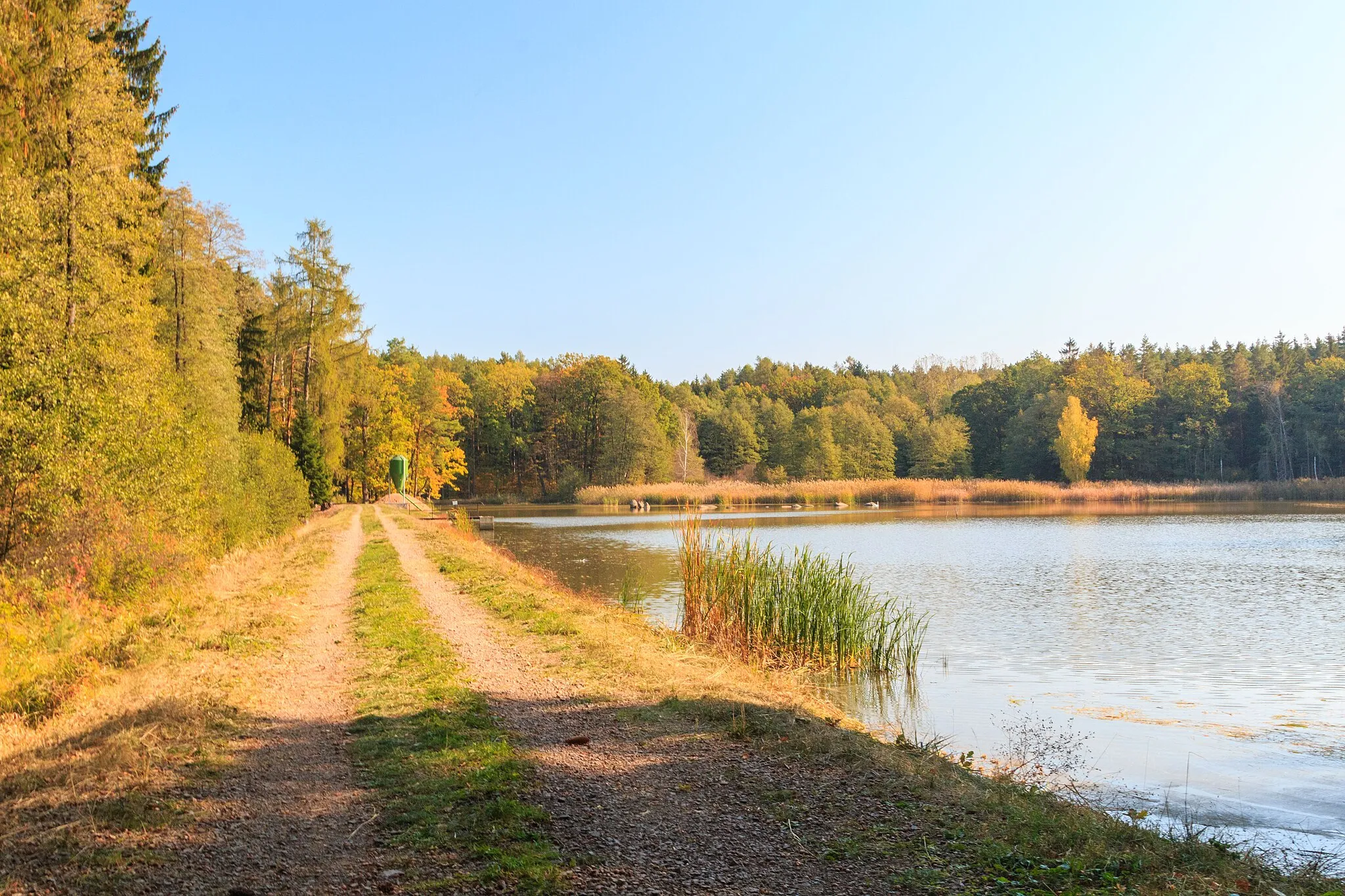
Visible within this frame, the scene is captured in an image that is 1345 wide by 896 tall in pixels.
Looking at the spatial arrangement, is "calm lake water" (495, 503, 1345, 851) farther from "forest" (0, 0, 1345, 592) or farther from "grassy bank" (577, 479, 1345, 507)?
"grassy bank" (577, 479, 1345, 507)

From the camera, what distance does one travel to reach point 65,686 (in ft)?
24.5

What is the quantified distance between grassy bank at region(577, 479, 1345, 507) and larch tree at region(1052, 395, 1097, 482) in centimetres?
1045

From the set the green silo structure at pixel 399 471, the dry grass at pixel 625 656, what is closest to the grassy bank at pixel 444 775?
the dry grass at pixel 625 656

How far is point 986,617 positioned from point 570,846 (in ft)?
39.7

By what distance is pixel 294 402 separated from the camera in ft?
127

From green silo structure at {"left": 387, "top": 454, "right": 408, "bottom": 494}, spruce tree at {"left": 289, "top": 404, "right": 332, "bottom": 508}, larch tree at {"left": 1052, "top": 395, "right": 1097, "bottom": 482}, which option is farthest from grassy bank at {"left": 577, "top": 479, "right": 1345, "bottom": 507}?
spruce tree at {"left": 289, "top": 404, "right": 332, "bottom": 508}

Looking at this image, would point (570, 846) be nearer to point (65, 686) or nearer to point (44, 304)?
point (65, 686)

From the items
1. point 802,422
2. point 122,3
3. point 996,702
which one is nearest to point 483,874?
point 996,702

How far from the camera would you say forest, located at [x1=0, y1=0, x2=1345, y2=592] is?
1247 cm

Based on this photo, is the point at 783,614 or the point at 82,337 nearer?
the point at 783,614

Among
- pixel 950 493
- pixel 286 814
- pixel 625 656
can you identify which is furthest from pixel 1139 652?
pixel 950 493

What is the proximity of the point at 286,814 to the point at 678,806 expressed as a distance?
2153mm

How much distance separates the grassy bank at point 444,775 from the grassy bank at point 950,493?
151 feet

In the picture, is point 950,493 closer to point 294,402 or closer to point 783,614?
point 294,402
